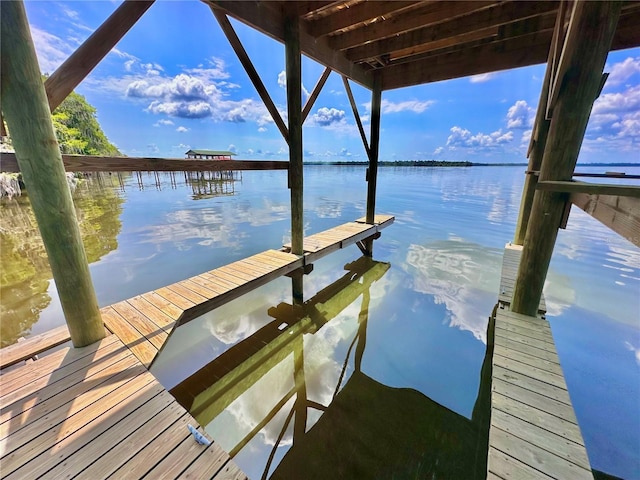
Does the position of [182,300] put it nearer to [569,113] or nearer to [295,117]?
[295,117]

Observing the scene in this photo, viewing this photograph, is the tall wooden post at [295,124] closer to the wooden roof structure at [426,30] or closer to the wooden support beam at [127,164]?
the wooden roof structure at [426,30]

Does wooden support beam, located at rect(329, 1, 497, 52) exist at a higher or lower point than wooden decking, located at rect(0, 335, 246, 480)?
higher

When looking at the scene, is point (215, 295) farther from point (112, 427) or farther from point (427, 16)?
point (427, 16)

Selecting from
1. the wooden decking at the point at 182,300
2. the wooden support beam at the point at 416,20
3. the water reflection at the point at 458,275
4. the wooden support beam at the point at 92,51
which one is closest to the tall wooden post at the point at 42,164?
the wooden support beam at the point at 92,51

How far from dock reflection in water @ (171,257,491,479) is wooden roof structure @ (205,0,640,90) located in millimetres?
4564

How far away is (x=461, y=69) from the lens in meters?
4.68

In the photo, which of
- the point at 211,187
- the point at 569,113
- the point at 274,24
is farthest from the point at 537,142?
the point at 211,187

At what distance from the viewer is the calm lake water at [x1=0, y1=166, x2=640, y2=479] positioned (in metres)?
2.54

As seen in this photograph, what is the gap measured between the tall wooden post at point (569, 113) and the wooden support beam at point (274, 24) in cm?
322

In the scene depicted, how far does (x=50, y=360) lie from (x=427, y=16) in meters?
5.65

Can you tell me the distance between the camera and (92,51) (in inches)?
83.1

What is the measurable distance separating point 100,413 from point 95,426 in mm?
108

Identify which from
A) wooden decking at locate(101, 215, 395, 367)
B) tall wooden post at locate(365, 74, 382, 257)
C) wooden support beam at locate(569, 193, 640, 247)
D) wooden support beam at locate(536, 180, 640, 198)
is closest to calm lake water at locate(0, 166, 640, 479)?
wooden decking at locate(101, 215, 395, 367)

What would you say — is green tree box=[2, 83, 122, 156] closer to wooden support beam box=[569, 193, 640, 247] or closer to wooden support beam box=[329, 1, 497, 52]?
wooden support beam box=[329, 1, 497, 52]
